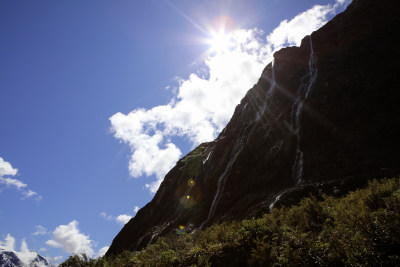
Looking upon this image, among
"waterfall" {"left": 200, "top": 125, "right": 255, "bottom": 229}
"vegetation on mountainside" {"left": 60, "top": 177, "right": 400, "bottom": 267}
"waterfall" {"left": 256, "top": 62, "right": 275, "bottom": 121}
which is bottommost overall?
"vegetation on mountainside" {"left": 60, "top": 177, "right": 400, "bottom": 267}

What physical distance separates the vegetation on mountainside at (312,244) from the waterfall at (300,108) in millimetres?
13512

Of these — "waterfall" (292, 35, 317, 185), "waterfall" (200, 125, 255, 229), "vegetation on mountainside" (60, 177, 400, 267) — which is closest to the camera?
"vegetation on mountainside" (60, 177, 400, 267)

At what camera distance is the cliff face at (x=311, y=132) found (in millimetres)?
22359

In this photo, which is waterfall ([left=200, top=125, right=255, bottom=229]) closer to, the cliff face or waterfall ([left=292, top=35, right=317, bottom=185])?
the cliff face

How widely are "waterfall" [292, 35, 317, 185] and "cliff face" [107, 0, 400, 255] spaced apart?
0.46ft

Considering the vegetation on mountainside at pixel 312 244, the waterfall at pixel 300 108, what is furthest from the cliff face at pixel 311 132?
the vegetation on mountainside at pixel 312 244

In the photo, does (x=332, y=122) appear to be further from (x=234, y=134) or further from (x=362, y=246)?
(x=362, y=246)

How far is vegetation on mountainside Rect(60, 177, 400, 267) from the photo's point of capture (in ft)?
18.6

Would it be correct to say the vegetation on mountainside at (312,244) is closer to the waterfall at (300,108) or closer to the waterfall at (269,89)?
the waterfall at (300,108)

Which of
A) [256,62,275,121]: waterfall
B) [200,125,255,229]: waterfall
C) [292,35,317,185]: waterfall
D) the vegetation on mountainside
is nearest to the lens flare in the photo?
[200,125,255,229]: waterfall

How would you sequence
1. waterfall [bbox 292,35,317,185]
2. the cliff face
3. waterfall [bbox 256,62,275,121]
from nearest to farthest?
the cliff face < waterfall [bbox 292,35,317,185] < waterfall [bbox 256,62,275,121]

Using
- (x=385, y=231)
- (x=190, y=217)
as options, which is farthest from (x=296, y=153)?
(x=385, y=231)

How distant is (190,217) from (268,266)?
2712 cm

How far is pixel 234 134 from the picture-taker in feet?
144
